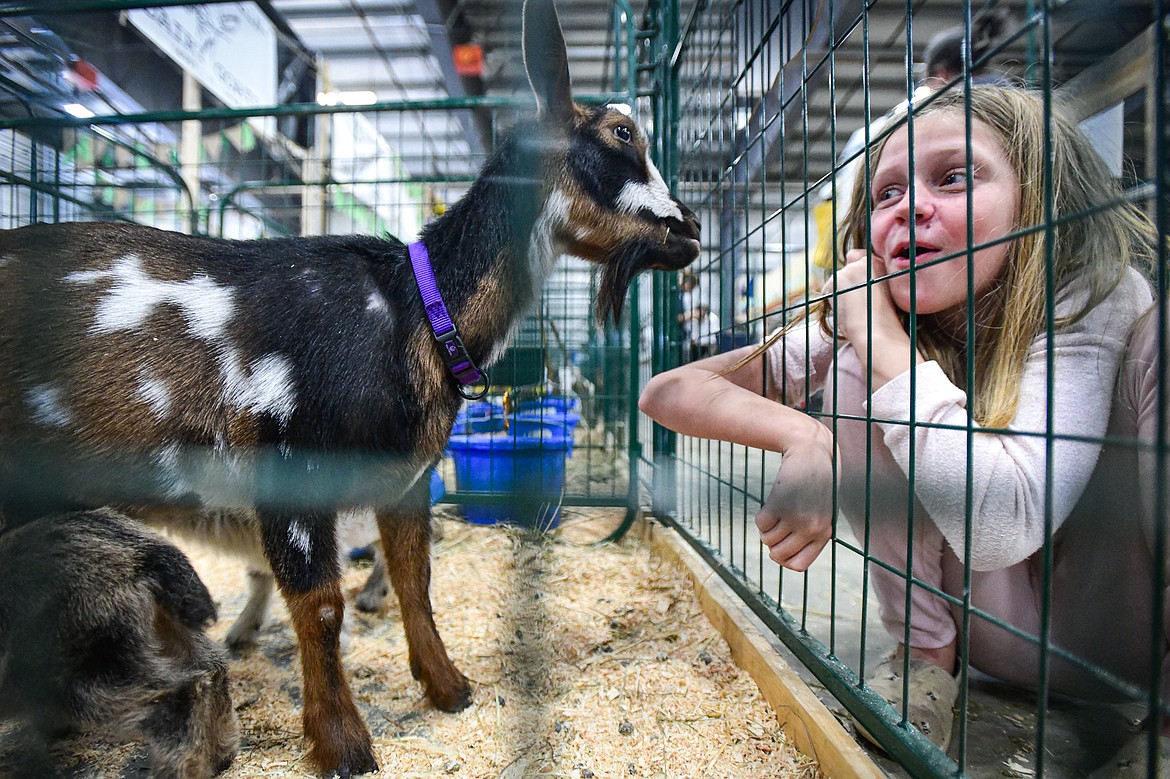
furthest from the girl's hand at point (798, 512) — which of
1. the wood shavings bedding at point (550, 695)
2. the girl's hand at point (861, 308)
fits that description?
the wood shavings bedding at point (550, 695)

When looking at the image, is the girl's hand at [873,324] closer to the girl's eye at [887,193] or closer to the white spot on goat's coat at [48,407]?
the girl's eye at [887,193]

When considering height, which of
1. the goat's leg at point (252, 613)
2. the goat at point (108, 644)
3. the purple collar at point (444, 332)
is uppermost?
the purple collar at point (444, 332)

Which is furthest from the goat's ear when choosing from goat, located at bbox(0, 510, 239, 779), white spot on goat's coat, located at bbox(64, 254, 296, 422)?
goat, located at bbox(0, 510, 239, 779)

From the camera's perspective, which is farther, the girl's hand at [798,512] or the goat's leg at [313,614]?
the goat's leg at [313,614]

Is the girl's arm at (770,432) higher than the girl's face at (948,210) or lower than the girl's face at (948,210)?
lower

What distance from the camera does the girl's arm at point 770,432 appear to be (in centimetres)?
96

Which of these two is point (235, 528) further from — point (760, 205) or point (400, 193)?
point (400, 193)

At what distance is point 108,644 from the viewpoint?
103 cm

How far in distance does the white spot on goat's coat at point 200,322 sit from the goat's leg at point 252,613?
763mm

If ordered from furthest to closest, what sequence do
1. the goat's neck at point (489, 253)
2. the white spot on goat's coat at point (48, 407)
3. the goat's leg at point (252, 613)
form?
1. the goat's leg at point (252, 613)
2. the goat's neck at point (489, 253)
3. the white spot on goat's coat at point (48, 407)

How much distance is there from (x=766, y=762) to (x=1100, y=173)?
1.13 metres

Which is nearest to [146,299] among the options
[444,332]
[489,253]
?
[444,332]

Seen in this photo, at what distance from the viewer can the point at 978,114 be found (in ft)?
3.59

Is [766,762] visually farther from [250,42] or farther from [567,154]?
[250,42]
